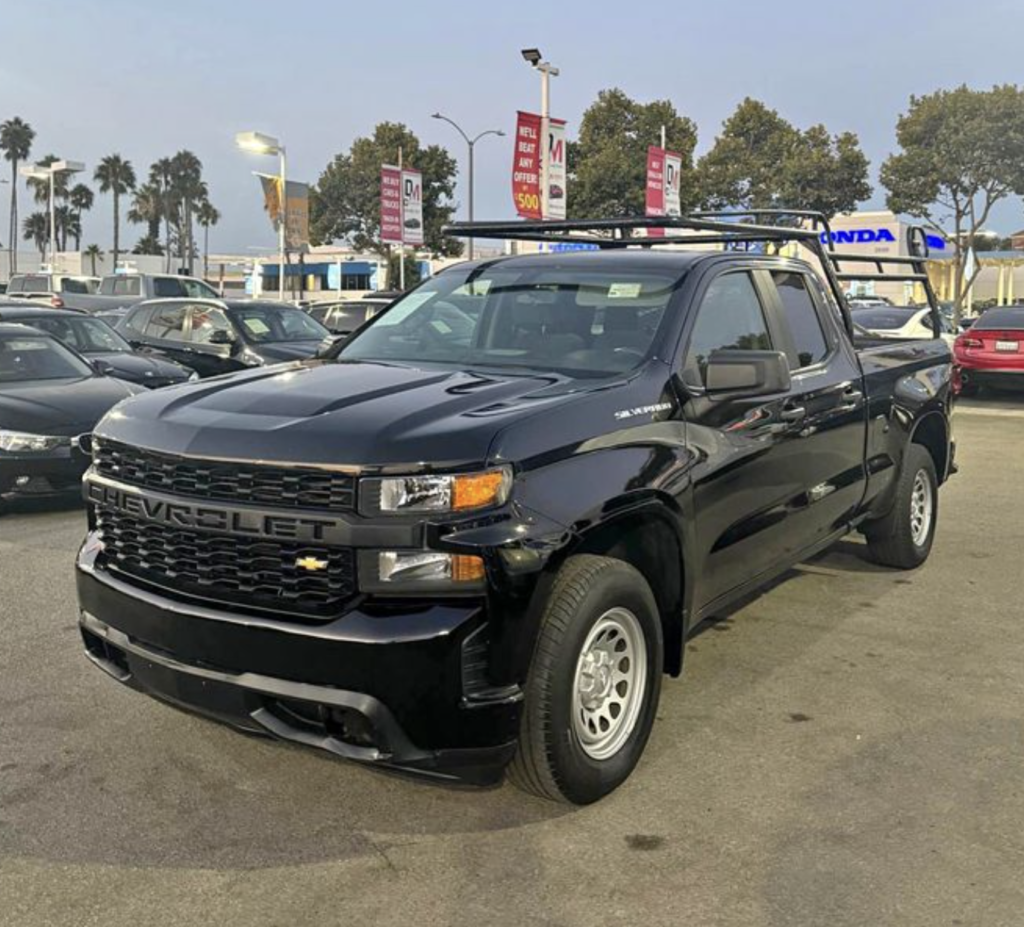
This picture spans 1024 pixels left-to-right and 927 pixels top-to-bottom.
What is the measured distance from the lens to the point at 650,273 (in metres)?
4.44

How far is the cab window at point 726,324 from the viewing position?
4148 millimetres

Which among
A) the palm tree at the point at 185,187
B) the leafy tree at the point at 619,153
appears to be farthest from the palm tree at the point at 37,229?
the leafy tree at the point at 619,153

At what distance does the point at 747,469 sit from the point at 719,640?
1250 mm

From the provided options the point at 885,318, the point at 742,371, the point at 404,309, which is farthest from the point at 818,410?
the point at 885,318

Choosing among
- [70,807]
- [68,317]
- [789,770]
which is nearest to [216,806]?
[70,807]

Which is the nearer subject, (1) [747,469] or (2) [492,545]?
(2) [492,545]

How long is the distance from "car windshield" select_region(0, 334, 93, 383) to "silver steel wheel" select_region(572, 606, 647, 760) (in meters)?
6.87

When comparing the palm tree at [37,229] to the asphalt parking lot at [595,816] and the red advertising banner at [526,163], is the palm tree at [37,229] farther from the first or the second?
the asphalt parking lot at [595,816]

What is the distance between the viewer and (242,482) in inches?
126

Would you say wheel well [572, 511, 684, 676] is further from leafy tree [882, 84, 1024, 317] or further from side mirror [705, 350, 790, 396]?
leafy tree [882, 84, 1024, 317]

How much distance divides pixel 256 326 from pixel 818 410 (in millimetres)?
10691

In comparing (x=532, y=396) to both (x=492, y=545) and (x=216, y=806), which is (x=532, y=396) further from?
(x=216, y=806)

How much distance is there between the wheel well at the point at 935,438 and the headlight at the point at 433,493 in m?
4.11

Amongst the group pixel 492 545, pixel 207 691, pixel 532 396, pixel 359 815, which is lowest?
pixel 359 815
